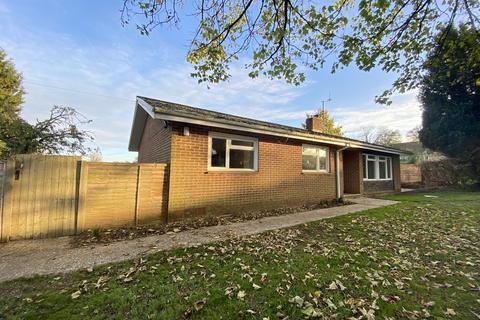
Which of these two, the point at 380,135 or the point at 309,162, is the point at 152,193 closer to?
the point at 309,162

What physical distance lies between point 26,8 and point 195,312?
7538 mm

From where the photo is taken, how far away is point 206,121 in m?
6.47

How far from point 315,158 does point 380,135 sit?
44329 millimetres

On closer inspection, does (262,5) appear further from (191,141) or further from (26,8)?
(26,8)

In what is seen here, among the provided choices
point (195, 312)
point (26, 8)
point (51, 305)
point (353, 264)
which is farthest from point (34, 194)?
point (353, 264)

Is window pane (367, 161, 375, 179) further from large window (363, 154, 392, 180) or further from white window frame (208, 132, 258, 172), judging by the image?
white window frame (208, 132, 258, 172)

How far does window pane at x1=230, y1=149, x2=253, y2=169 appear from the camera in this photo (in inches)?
300

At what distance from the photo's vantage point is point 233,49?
16.1 ft

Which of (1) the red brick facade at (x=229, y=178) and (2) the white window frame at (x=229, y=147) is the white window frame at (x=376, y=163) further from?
(2) the white window frame at (x=229, y=147)

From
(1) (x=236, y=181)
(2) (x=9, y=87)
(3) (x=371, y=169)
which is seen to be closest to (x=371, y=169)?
(3) (x=371, y=169)

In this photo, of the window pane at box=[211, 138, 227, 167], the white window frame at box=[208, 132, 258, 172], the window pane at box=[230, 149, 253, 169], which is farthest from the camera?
the window pane at box=[230, 149, 253, 169]

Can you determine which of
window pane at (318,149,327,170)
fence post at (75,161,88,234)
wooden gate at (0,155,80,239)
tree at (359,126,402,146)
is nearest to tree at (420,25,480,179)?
window pane at (318,149,327,170)

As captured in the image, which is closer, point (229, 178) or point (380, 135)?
point (229, 178)

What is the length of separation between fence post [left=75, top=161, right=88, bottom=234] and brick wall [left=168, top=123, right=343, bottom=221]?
1.99 m
